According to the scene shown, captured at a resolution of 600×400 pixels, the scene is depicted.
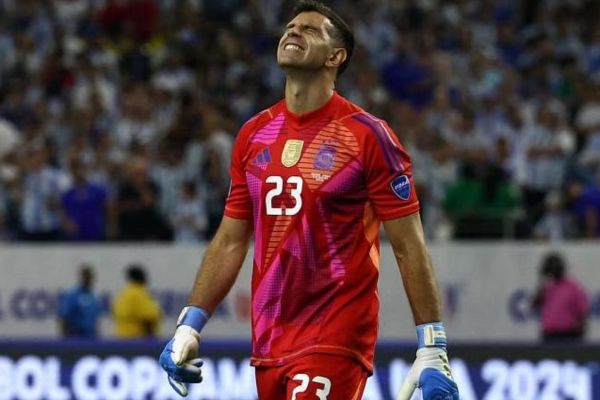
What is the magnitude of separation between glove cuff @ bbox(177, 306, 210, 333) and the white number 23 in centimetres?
54

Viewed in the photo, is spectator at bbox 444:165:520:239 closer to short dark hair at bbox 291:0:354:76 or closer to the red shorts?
short dark hair at bbox 291:0:354:76

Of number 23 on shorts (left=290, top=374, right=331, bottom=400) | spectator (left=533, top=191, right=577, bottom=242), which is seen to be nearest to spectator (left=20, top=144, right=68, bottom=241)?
spectator (left=533, top=191, right=577, bottom=242)

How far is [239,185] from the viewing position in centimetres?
680

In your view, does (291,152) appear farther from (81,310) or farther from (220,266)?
(81,310)

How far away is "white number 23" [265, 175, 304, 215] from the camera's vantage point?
21.5 feet

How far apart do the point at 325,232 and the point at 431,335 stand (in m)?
0.59

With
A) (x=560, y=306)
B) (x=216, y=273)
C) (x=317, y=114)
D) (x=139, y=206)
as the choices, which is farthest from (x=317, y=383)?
(x=139, y=206)

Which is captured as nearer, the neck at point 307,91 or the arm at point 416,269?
the arm at point 416,269

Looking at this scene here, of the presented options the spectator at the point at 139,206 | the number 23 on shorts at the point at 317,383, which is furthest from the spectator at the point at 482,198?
the number 23 on shorts at the point at 317,383

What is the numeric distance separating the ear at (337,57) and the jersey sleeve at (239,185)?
0.44 meters

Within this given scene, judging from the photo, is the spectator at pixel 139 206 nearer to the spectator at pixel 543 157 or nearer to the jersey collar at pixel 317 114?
the spectator at pixel 543 157

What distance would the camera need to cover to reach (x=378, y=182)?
646 centimetres

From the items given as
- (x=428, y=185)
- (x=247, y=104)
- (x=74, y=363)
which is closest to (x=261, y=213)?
(x=74, y=363)

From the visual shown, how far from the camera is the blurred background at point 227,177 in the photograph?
1652 centimetres
